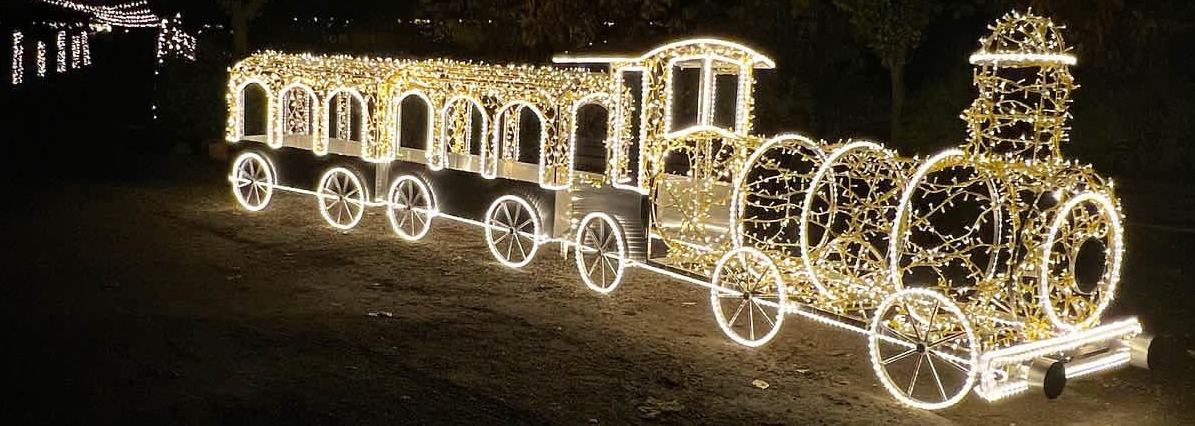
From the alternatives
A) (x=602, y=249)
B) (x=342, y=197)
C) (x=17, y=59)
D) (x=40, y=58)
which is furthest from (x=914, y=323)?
(x=40, y=58)

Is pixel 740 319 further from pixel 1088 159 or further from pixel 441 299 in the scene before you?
pixel 1088 159

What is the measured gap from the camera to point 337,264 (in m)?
10.1

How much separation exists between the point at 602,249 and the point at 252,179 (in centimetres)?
543

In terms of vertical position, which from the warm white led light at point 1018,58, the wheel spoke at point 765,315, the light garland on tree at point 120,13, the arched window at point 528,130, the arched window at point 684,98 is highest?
the light garland on tree at point 120,13

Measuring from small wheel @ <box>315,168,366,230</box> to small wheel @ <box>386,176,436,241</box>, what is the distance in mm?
391

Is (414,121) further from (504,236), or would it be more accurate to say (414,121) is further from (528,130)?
(504,236)

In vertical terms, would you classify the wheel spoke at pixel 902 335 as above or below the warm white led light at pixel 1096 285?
below

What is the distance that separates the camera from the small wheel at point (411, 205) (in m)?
10.8

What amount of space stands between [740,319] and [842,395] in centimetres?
177

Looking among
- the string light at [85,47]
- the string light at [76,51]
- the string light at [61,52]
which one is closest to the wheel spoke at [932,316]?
the string light at [76,51]

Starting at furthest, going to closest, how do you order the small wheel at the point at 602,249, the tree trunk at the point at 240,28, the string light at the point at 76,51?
the string light at the point at 76,51 → the tree trunk at the point at 240,28 → the small wheel at the point at 602,249

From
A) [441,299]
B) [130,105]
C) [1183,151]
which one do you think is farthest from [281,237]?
[130,105]

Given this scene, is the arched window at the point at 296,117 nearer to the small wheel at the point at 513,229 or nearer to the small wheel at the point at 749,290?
the small wheel at the point at 513,229

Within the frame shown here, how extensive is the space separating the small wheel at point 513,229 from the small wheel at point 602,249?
0.52 metres
